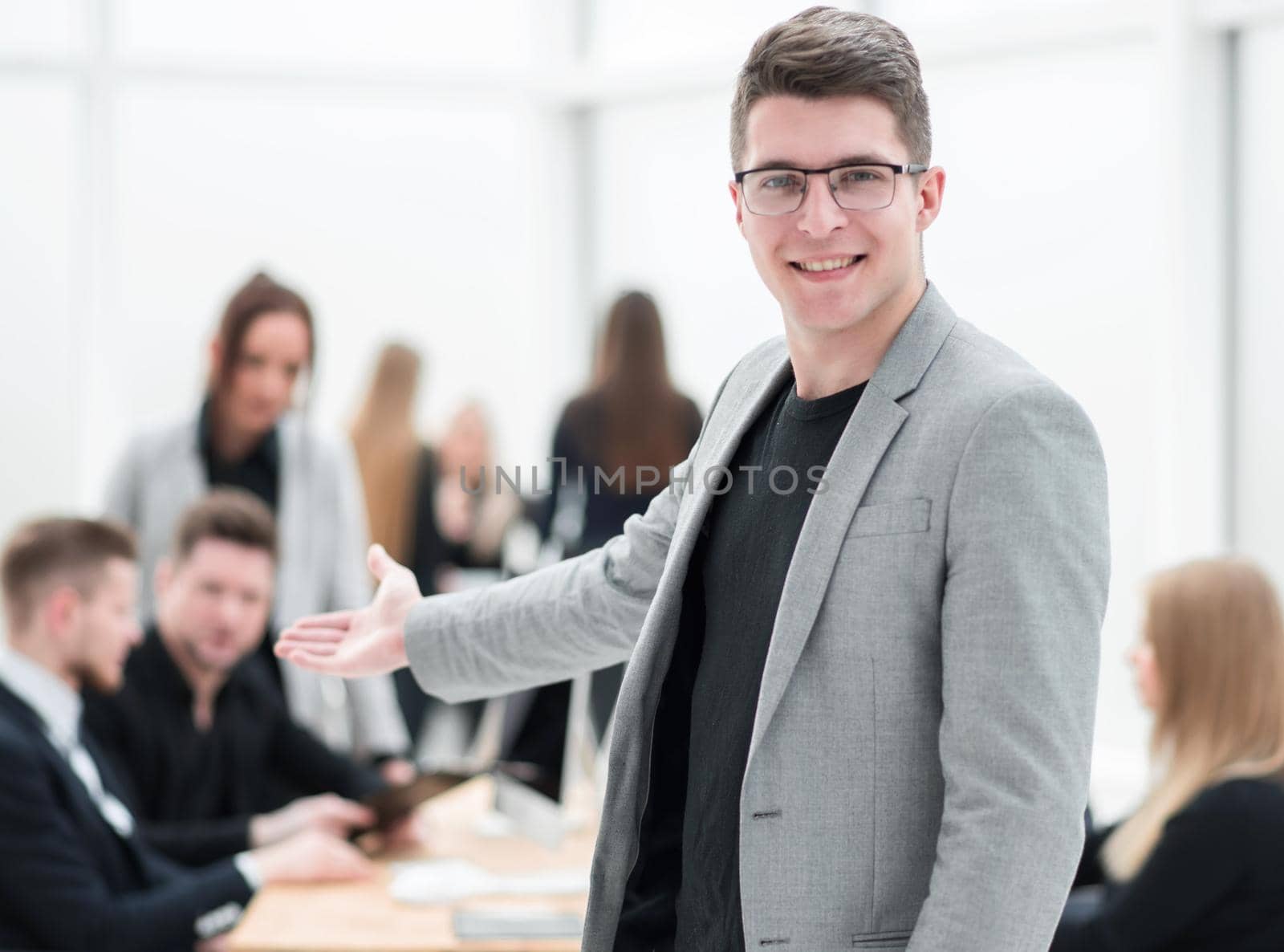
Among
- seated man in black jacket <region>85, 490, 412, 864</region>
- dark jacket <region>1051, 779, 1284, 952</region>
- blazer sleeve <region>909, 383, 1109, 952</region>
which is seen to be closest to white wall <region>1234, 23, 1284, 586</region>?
dark jacket <region>1051, 779, 1284, 952</region>

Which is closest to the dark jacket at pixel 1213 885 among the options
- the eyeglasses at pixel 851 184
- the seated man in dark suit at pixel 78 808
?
the seated man in dark suit at pixel 78 808

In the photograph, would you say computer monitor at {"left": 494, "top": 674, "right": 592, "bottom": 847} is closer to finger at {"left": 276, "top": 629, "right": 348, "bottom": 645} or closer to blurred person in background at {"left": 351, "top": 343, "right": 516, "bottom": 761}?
finger at {"left": 276, "top": 629, "right": 348, "bottom": 645}

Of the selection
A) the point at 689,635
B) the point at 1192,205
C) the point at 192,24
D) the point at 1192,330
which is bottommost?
the point at 689,635

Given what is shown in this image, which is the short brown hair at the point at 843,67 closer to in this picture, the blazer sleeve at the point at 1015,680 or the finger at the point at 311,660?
the blazer sleeve at the point at 1015,680

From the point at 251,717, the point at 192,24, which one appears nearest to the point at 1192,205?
the point at 251,717

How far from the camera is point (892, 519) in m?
1.18

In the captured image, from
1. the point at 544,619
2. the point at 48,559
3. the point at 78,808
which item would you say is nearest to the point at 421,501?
the point at 48,559

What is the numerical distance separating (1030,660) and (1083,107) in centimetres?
340

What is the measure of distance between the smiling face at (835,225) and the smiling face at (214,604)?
6.47 ft

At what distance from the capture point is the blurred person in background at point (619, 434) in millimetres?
3492

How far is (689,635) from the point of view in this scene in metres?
1.46

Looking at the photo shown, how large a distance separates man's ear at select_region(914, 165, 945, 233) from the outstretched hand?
0.67 m

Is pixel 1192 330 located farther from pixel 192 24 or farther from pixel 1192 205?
pixel 192 24

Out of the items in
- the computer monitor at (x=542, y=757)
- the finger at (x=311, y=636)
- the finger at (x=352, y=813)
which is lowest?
the finger at (x=352, y=813)
